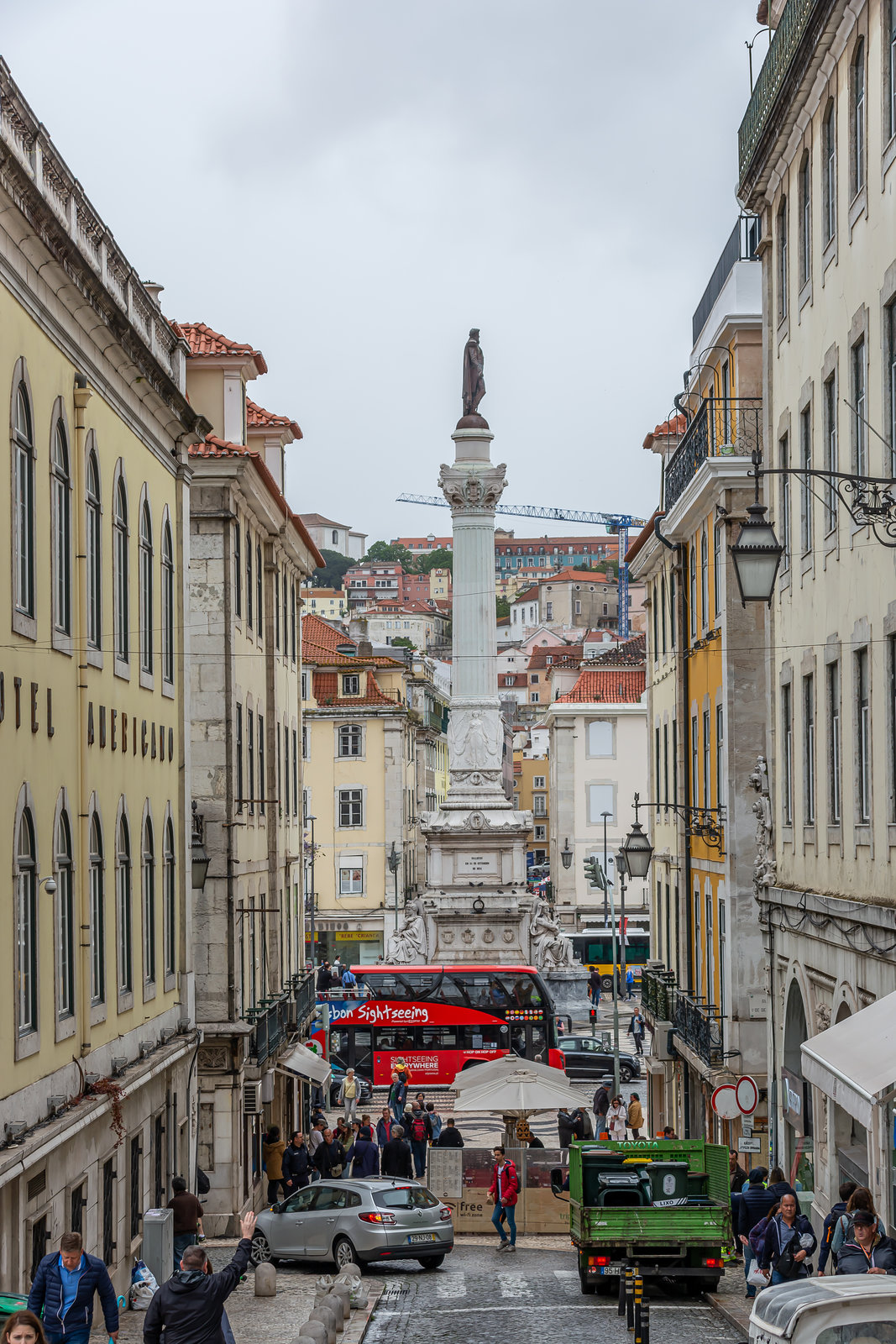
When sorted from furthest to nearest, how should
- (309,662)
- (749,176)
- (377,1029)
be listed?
(309,662)
(377,1029)
(749,176)

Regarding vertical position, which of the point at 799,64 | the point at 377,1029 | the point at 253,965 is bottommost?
the point at 377,1029

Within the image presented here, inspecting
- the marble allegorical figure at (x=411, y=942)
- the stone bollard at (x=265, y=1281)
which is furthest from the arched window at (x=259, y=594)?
the marble allegorical figure at (x=411, y=942)

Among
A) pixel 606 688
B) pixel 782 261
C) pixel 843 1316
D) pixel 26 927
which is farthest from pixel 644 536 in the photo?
pixel 606 688

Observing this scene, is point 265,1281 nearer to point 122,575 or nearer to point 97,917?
point 97,917

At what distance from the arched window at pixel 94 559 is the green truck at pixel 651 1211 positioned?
7947 mm

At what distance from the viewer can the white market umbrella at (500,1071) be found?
32.8 meters

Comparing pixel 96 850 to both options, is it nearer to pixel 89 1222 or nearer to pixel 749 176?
pixel 89 1222

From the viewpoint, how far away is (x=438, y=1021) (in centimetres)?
5050

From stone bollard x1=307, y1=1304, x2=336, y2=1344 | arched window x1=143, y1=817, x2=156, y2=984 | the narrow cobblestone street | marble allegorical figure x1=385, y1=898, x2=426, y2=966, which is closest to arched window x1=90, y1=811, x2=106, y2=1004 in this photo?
arched window x1=143, y1=817, x2=156, y2=984

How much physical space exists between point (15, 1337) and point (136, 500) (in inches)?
615

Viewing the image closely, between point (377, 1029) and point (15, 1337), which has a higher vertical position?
point (15, 1337)

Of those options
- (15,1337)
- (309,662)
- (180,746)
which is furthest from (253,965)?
(309,662)

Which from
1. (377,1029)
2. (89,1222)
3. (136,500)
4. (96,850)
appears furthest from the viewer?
(377,1029)

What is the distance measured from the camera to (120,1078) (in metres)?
21.9
